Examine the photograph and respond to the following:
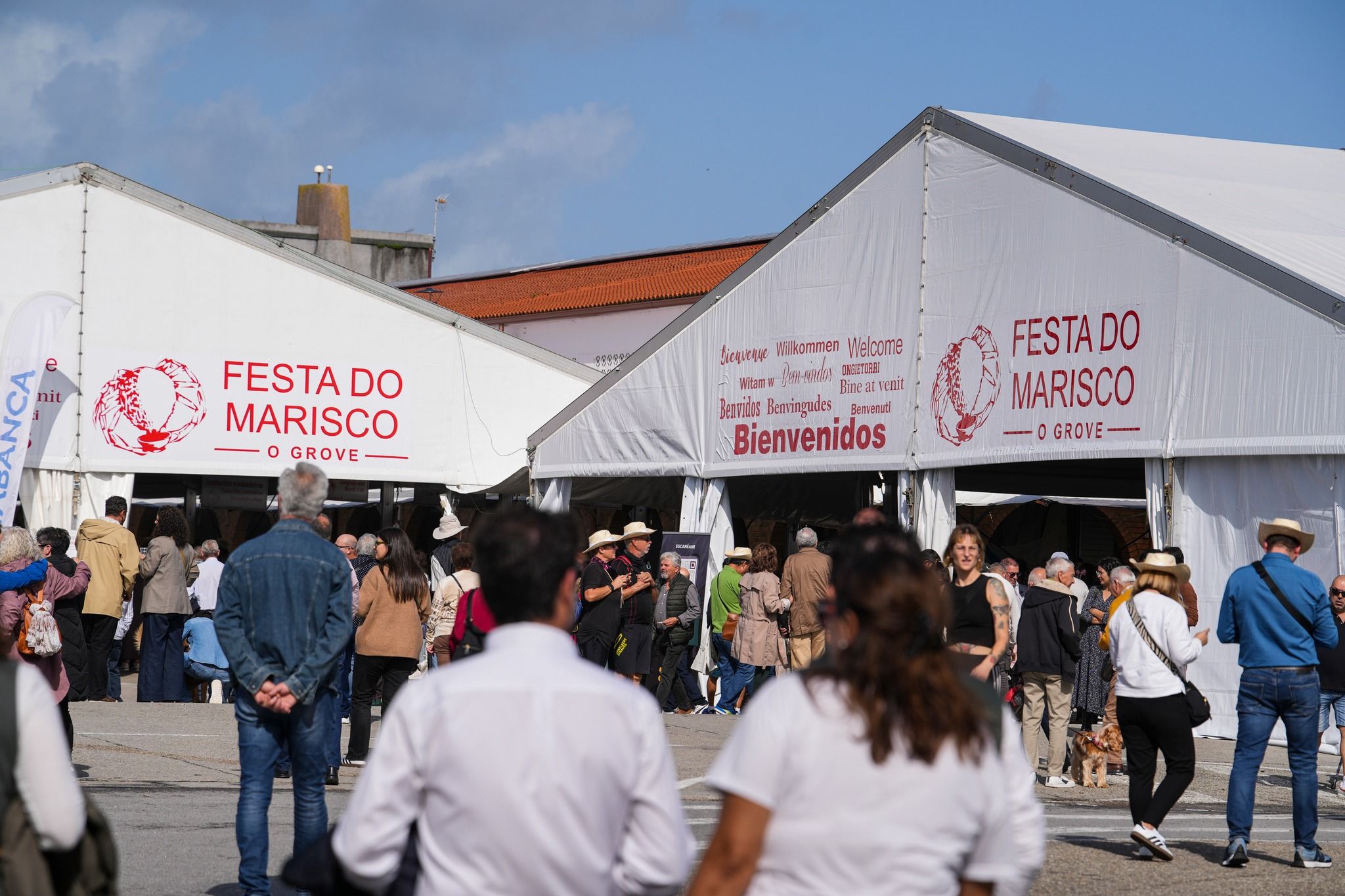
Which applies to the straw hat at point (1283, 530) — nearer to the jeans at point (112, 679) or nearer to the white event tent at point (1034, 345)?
the white event tent at point (1034, 345)

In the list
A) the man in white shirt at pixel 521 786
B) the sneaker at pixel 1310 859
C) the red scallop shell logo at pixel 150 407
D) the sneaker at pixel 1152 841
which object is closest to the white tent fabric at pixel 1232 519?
the sneaker at pixel 1310 859

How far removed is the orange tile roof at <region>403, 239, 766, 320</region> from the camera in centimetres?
3844

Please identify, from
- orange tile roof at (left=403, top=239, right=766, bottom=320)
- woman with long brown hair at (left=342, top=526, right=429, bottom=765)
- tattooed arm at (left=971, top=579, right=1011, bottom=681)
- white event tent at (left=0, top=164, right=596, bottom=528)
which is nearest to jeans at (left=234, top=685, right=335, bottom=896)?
tattooed arm at (left=971, top=579, right=1011, bottom=681)

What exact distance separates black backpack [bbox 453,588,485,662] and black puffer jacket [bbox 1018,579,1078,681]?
14.8 feet

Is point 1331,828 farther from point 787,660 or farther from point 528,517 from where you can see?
point 528,517

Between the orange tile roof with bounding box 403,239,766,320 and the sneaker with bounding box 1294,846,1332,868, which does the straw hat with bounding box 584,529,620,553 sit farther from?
the orange tile roof with bounding box 403,239,766,320

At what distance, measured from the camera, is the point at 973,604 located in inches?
321

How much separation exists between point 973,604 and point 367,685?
431cm

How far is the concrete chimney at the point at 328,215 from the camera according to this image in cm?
5000

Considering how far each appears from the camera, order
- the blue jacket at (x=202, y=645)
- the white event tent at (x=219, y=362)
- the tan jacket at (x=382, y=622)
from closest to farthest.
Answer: the tan jacket at (x=382, y=622) < the blue jacket at (x=202, y=645) < the white event tent at (x=219, y=362)

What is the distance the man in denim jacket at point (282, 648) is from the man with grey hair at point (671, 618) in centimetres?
957

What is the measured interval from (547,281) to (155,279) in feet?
84.3

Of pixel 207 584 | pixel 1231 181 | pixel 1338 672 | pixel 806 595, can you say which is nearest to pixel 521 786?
pixel 1338 672

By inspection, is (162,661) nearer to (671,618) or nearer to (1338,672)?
(671,618)
